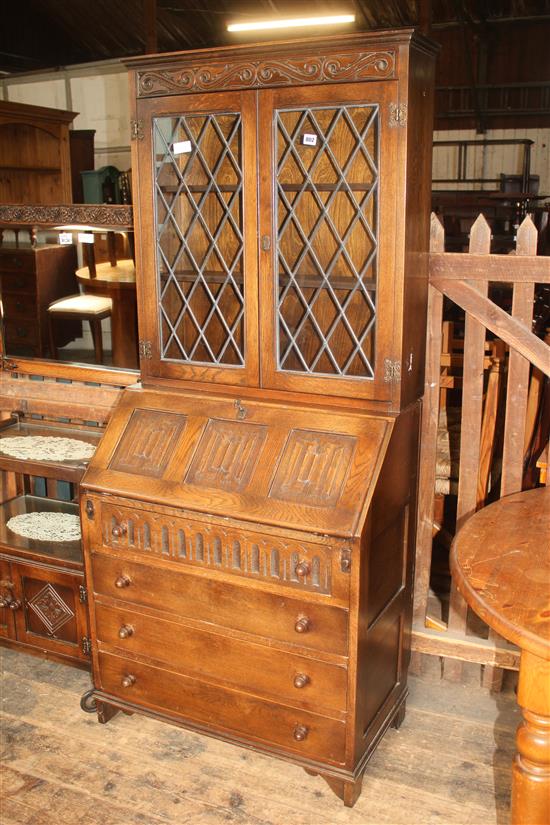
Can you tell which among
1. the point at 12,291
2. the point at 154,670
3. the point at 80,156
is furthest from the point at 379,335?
the point at 80,156

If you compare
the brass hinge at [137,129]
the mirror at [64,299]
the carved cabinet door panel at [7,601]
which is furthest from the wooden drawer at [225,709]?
the brass hinge at [137,129]

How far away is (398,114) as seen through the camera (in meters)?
1.93

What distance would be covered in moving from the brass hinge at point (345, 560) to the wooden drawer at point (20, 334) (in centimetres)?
165

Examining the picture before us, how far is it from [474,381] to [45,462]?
1452 mm

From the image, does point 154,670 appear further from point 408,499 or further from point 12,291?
point 12,291

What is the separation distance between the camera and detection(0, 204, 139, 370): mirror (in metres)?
2.96

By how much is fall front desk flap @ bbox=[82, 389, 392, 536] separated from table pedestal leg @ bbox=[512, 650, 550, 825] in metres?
0.59

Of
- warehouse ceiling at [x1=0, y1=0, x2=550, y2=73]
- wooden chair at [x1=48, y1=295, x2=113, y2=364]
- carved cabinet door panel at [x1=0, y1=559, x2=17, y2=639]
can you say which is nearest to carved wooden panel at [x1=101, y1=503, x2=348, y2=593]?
carved cabinet door panel at [x1=0, y1=559, x2=17, y2=639]

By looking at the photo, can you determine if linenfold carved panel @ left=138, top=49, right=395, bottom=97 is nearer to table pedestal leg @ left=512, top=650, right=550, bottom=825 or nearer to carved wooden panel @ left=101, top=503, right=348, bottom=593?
carved wooden panel @ left=101, top=503, right=348, bottom=593

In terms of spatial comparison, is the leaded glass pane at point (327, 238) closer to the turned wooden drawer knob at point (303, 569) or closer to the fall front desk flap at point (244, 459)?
the fall front desk flap at point (244, 459)

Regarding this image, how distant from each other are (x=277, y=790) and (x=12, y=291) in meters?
2.01

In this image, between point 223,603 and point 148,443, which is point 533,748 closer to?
point 223,603

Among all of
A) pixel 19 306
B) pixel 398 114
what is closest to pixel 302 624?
pixel 398 114

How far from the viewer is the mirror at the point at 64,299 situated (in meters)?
2.96
